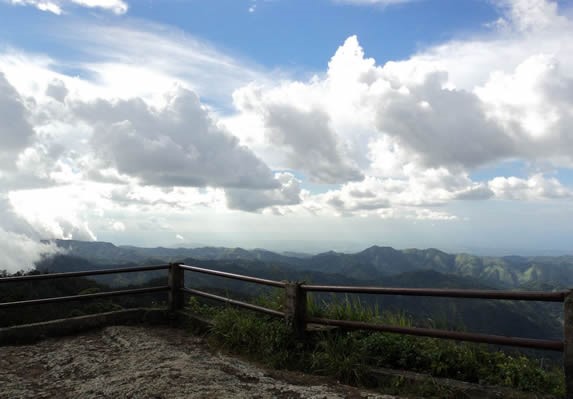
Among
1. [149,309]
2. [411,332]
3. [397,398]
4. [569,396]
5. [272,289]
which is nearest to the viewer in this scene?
[569,396]

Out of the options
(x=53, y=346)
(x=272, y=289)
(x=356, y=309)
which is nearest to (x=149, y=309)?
(x=53, y=346)

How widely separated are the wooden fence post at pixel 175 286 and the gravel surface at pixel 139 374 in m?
1.34

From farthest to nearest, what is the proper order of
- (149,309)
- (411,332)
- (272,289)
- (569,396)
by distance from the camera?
1. (149,309)
2. (272,289)
3. (411,332)
4. (569,396)

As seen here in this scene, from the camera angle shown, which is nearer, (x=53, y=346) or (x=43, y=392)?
(x=43, y=392)

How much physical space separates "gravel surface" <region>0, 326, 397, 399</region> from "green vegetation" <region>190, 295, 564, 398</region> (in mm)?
302

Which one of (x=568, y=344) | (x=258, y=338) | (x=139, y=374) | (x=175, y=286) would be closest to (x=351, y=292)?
(x=258, y=338)

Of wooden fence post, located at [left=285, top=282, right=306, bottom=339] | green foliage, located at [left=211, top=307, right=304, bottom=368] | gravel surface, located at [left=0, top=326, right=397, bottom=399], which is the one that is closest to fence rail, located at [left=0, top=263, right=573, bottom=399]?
wooden fence post, located at [left=285, top=282, right=306, bottom=339]

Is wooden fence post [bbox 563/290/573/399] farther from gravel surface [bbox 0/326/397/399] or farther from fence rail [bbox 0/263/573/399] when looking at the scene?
gravel surface [bbox 0/326/397/399]

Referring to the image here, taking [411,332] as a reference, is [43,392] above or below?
below

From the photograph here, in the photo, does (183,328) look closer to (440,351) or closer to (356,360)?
(356,360)

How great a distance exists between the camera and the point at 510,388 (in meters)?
4.38

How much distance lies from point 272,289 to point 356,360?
2343mm

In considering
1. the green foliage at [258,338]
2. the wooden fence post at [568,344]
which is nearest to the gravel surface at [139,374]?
the green foliage at [258,338]

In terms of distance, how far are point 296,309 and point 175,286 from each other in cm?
300
